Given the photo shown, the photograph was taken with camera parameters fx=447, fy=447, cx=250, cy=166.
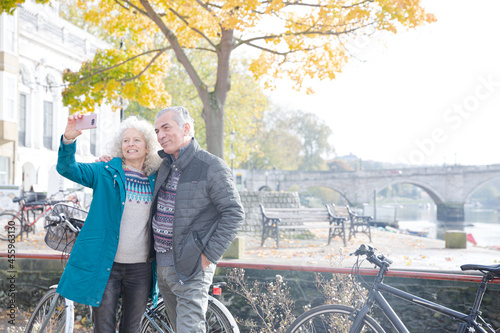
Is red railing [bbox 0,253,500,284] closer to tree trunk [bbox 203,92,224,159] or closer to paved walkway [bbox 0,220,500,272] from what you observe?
paved walkway [bbox 0,220,500,272]

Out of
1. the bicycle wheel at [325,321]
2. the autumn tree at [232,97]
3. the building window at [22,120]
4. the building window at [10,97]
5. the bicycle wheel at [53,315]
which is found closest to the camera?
the bicycle wheel at [325,321]

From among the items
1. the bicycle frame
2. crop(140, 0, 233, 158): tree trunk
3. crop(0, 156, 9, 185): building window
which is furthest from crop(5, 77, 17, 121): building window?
the bicycle frame

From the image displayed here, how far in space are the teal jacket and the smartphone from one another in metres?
0.14

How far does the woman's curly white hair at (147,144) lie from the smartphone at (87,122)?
0.28 m

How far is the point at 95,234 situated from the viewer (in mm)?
2475

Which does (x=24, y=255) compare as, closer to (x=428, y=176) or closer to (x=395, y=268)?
(x=395, y=268)

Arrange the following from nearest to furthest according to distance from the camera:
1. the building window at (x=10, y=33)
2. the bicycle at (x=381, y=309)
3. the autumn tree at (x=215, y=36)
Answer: the bicycle at (x=381, y=309) → the autumn tree at (x=215, y=36) → the building window at (x=10, y=33)

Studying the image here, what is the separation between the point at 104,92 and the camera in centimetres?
952

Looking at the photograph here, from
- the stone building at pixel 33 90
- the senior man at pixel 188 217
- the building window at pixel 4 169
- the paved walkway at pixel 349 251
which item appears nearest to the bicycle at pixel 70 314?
the senior man at pixel 188 217

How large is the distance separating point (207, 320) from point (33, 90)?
18963 millimetres

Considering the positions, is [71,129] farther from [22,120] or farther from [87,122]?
[22,120]

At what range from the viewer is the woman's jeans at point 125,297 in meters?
2.53

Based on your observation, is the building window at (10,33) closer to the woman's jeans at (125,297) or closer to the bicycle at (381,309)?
the woman's jeans at (125,297)

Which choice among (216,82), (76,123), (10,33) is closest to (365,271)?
(76,123)
